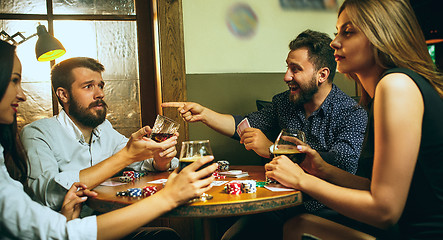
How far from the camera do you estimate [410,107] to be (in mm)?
1057

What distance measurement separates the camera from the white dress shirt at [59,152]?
154 cm

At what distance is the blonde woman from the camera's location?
1.05m

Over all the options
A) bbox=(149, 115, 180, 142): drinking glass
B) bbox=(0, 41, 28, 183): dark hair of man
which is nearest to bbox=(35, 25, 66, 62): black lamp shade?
bbox=(0, 41, 28, 183): dark hair of man

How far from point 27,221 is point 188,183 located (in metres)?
0.47

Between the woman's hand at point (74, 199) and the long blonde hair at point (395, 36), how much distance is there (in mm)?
1248

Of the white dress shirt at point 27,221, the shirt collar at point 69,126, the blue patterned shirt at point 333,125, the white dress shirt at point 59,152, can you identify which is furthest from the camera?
the shirt collar at point 69,126

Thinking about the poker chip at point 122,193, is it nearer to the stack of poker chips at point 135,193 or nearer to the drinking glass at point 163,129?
the stack of poker chips at point 135,193

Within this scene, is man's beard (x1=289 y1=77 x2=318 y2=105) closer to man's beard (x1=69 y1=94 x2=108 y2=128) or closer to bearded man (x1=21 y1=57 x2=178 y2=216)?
bearded man (x1=21 y1=57 x2=178 y2=216)

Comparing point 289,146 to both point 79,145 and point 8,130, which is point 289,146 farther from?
point 79,145

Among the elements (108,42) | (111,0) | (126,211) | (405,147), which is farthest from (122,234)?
(111,0)

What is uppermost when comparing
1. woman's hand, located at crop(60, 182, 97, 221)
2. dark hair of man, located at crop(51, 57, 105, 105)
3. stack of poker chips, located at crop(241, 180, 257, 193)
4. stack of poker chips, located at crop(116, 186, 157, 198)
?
dark hair of man, located at crop(51, 57, 105, 105)

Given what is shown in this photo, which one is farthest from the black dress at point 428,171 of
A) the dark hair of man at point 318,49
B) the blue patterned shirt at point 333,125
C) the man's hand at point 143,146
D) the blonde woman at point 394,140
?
the dark hair of man at point 318,49

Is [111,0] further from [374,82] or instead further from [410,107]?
[410,107]

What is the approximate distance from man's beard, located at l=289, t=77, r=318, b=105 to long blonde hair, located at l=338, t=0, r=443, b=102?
3.16ft
